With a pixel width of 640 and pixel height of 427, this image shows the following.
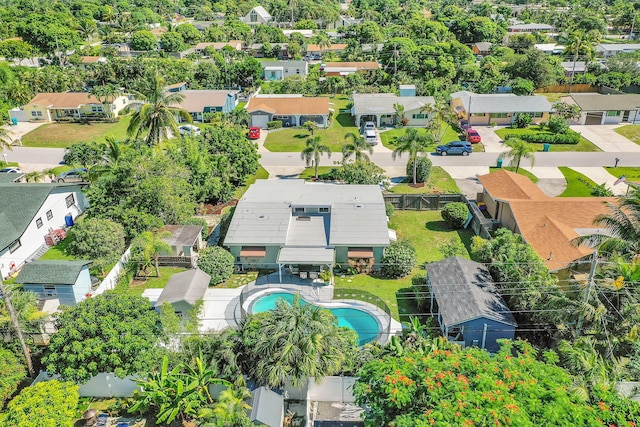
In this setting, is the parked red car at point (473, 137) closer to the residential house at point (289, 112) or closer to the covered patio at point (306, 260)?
the residential house at point (289, 112)

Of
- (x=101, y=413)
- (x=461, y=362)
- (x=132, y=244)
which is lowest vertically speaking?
(x=101, y=413)

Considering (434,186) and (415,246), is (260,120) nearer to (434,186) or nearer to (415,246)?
(434,186)

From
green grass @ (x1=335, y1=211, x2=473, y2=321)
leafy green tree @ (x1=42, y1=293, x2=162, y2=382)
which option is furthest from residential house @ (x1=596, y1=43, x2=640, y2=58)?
leafy green tree @ (x1=42, y1=293, x2=162, y2=382)

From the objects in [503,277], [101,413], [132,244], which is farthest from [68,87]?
[503,277]

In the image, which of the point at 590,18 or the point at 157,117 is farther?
the point at 590,18

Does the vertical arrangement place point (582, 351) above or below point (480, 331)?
above

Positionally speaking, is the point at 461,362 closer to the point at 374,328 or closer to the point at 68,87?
the point at 374,328
